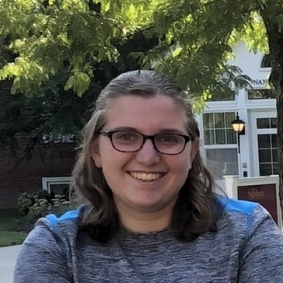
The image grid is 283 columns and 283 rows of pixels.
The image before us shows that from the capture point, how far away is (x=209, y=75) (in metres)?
6.65

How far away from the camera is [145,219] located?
2.07 m

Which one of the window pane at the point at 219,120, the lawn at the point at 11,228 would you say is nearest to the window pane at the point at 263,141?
the window pane at the point at 219,120

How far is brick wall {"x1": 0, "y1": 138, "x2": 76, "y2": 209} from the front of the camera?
24406 mm

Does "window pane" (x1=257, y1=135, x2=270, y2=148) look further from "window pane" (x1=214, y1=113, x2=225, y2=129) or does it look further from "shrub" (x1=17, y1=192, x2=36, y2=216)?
"shrub" (x1=17, y1=192, x2=36, y2=216)

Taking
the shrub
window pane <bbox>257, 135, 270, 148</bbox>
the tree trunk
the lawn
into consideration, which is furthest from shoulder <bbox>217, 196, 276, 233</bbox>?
the shrub

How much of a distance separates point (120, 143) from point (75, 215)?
0.27m

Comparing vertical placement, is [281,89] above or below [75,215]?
above

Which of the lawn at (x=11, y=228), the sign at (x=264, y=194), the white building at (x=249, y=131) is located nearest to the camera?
the sign at (x=264, y=194)

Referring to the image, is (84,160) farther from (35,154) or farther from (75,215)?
(35,154)

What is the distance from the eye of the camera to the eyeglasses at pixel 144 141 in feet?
6.54

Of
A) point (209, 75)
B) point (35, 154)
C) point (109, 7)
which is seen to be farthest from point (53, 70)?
point (35, 154)

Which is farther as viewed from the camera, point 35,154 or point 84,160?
point 35,154

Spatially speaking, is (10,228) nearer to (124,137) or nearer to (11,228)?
Answer: (11,228)

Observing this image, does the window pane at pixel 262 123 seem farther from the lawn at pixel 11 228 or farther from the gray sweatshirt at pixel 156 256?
the gray sweatshirt at pixel 156 256
